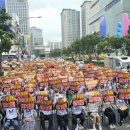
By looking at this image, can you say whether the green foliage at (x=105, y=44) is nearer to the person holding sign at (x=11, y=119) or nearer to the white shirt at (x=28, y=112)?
the white shirt at (x=28, y=112)

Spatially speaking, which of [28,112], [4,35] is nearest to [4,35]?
[4,35]

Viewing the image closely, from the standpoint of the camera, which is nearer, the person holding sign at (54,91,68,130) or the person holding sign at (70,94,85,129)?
the person holding sign at (54,91,68,130)

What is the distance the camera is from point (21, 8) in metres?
170

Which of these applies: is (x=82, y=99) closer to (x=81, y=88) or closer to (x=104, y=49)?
(x=81, y=88)

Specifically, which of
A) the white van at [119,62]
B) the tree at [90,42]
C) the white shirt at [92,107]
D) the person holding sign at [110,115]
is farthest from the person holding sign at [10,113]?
the tree at [90,42]

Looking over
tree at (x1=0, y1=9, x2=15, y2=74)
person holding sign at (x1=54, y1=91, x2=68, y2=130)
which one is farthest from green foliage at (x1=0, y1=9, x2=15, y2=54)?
person holding sign at (x1=54, y1=91, x2=68, y2=130)

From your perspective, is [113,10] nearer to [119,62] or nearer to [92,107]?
[119,62]

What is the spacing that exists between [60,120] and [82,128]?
95cm

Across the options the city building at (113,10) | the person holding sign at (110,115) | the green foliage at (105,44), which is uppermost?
the city building at (113,10)

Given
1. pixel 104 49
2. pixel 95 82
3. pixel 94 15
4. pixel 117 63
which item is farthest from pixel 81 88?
pixel 94 15

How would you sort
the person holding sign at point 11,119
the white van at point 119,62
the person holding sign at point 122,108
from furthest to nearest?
the white van at point 119,62, the person holding sign at point 122,108, the person holding sign at point 11,119

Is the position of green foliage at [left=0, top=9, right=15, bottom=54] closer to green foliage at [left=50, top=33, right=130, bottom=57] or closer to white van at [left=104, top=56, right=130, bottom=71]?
white van at [left=104, top=56, right=130, bottom=71]

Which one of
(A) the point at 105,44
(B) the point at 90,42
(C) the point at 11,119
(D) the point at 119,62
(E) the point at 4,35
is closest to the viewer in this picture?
(C) the point at 11,119

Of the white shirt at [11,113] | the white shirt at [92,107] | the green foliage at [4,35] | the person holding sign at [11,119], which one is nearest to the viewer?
the person holding sign at [11,119]
